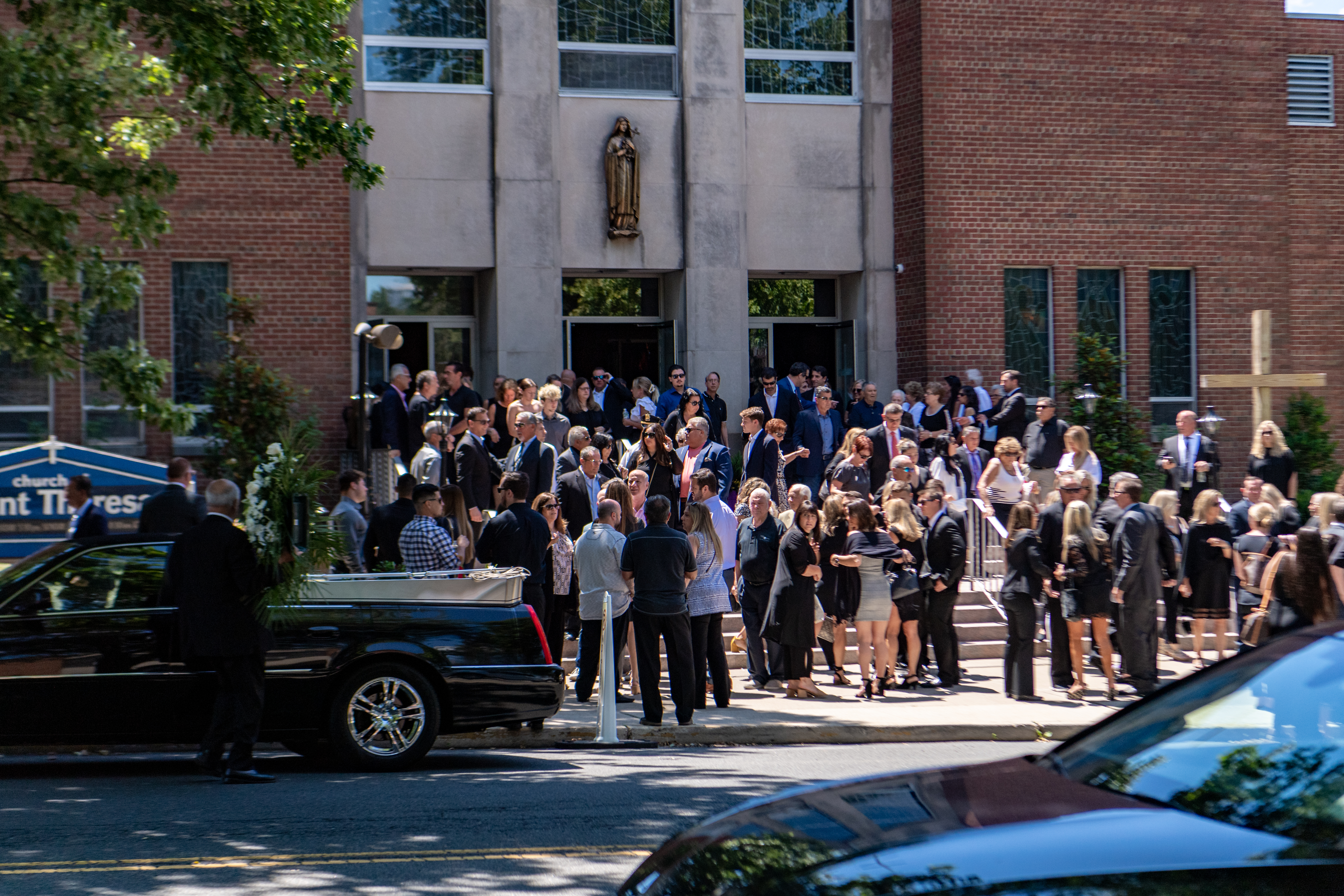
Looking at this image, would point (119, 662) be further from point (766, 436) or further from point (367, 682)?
point (766, 436)

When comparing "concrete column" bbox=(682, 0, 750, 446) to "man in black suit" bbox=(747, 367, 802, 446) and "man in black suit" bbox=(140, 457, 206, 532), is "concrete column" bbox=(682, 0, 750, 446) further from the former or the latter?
"man in black suit" bbox=(140, 457, 206, 532)

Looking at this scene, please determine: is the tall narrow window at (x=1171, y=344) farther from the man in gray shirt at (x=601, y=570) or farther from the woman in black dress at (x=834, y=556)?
the man in gray shirt at (x=601, y=570)

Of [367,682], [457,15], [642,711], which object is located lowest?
[642,711]

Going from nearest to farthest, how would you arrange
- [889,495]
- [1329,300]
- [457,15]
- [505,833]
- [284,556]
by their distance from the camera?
[505,833] < [284,556] < [889,495] < [457,15] < [1329,300]

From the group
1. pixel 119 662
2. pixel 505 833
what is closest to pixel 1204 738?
pixel 505 833

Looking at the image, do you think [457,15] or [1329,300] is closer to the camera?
[457,15]

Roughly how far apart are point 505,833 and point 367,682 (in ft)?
8.56

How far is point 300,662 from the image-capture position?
9930 millimetres

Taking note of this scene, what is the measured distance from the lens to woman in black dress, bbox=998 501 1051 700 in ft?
44.2

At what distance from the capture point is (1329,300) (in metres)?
23.9

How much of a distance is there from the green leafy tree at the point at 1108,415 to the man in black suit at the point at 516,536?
1110cm

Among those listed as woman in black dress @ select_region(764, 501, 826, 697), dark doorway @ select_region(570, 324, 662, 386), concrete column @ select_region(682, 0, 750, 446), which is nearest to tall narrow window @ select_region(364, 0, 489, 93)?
concrete column @ select_region(682, 0, 750, 446)

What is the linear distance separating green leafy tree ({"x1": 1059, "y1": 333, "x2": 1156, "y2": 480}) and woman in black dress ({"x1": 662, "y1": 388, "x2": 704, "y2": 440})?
23.9ft

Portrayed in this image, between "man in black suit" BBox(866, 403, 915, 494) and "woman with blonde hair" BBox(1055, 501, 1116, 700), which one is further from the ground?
"man in black suit" BBox(866, 403, 915, 494)
